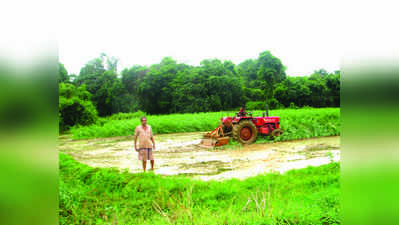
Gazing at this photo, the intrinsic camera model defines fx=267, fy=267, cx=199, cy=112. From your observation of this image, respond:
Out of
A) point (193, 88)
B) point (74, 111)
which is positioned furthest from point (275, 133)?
point (74, 111)

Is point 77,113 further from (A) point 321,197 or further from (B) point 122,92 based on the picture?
(A) point 321,197

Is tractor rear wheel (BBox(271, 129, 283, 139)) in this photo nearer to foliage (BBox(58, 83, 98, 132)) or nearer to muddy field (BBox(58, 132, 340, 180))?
muddy field (BBox(58, 132, 340, 180))

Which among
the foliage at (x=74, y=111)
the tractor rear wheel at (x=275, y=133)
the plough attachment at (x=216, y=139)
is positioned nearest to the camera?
the plough attachment at (x=216, y=139)

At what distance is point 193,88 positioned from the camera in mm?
9602

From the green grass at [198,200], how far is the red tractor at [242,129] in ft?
11.5

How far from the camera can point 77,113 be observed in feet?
45.0

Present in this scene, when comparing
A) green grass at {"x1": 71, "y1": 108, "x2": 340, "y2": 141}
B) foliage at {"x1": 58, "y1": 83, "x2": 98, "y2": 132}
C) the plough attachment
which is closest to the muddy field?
the plough attachment

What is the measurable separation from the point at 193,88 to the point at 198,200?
6785 mm

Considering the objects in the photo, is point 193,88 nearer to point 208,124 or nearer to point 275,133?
point 208,124

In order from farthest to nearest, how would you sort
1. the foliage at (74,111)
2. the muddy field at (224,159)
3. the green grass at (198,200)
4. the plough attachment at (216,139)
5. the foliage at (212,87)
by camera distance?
1. the foliage at (74,111)
2. the plough attachment at (216,139)
3. the foliage at (212,87)
4. the muddy field at (224,159)
5. the green grass at (198,200)

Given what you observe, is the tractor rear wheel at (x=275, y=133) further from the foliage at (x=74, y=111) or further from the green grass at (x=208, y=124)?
the foliage at (x=74, y=111)

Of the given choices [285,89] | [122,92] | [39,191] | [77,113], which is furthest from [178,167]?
[122,92]

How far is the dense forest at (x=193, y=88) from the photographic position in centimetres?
714

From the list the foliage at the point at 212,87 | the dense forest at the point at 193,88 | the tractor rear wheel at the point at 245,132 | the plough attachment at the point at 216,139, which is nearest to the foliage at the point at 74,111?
the dense forest at the point at 193,88
